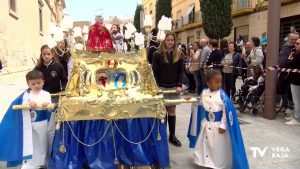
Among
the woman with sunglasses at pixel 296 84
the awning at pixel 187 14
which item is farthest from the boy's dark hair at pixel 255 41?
the awning at pixel 187 14

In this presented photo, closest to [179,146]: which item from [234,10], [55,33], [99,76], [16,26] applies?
[99,76]

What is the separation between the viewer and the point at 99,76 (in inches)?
174

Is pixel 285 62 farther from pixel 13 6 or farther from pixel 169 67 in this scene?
pixel 13 6

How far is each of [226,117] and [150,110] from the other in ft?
3.05

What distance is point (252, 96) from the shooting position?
7.92 meters

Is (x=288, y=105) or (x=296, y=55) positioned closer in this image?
(x=296, y=55)

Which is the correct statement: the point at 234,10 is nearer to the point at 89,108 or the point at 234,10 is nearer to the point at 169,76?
the point at 169,76

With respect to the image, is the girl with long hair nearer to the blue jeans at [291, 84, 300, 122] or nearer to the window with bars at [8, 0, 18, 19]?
the blue jeans at [291, 84, 300, 122]

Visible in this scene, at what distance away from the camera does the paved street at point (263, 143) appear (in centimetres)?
477

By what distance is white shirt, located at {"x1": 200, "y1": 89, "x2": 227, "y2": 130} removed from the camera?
4237mm

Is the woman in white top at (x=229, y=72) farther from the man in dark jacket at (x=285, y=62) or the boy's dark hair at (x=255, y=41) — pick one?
the man in dark jacket at (x=285, y=62)

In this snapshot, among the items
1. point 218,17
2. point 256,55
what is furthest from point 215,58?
point 218,17

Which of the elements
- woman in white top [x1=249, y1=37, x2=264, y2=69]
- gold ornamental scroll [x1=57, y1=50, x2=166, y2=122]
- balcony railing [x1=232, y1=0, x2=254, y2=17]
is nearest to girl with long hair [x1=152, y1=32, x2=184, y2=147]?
gold ornamental scroll [x1=57, y1=50, x2=166, y2=122]

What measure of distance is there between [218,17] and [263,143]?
16.5 m
